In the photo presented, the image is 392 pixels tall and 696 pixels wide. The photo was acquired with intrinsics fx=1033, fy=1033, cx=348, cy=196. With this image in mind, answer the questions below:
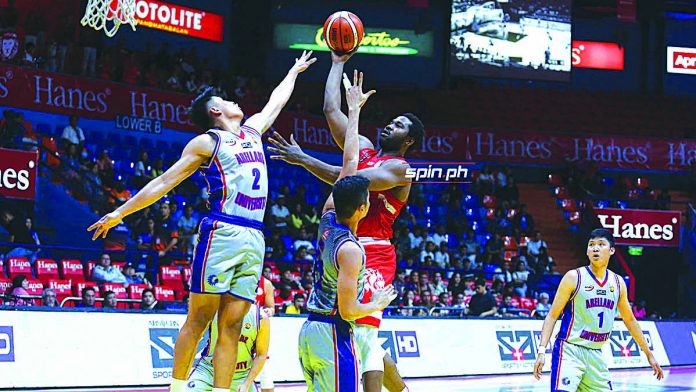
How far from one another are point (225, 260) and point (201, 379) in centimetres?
94

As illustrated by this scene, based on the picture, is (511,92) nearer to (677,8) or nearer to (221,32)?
(677,8)

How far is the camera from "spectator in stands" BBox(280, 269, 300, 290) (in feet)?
55.9

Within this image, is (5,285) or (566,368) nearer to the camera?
(566,368)

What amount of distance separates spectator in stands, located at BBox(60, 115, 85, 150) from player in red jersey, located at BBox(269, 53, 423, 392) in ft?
41.8

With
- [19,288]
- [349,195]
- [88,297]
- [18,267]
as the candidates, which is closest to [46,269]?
[18,267]

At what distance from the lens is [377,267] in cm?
677

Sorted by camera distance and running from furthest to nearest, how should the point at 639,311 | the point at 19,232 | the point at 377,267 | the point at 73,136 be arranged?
the point at 639,311
the point at 73,136
the point at 19,232
the point at 377,267

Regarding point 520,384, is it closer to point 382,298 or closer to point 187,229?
point 187,229

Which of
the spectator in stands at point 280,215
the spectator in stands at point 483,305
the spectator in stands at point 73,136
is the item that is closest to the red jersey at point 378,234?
the spectator in stands at point 483,305

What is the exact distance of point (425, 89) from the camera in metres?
29.3

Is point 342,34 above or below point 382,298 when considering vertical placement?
above

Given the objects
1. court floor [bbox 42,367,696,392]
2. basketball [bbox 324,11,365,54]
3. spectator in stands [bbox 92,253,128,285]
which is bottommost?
Result: court floor [bbox 42,367,696,392]

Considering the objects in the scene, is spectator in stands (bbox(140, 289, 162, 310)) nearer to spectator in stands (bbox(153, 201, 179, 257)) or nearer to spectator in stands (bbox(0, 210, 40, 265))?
spectator in stands (bbox(153, 201, 179, 257))

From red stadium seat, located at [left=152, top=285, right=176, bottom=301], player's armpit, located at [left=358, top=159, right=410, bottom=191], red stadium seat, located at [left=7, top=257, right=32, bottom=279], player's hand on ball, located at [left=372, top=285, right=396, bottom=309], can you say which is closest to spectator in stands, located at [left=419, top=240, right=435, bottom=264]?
red stadium seat, located at [left=152, top=285, right=176, bottom=301]
